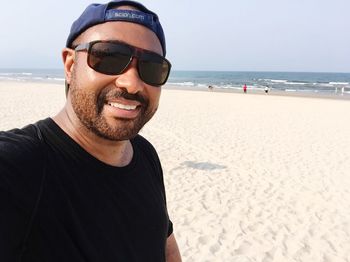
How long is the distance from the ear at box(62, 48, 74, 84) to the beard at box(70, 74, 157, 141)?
0.10 metres

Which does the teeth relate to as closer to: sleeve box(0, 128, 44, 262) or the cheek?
the cheek

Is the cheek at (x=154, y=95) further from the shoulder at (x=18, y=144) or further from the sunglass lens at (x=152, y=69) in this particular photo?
the shoulder at (x=18, y=144)

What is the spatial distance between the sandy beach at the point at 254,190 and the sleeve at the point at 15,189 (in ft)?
11.5

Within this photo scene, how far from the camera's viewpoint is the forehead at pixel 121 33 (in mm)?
1411

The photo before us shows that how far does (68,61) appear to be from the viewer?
1536 millimetres

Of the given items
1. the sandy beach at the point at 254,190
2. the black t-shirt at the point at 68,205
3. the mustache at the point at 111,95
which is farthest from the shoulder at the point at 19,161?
the sandy beach at the point at 254,190

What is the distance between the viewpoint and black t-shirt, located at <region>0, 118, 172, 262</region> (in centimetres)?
103

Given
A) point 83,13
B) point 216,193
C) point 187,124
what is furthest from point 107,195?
point 187,124

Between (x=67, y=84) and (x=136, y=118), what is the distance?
38cm

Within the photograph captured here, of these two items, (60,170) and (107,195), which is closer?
(60,170)

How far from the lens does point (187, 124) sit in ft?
46.1

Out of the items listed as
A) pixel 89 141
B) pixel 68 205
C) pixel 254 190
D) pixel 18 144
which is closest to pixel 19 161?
pixel 18 144

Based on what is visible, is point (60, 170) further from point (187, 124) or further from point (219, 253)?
point (187, 124)

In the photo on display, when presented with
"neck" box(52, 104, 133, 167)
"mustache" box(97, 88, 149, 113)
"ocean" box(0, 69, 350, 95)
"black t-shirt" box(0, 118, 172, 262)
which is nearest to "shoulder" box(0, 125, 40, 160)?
"black t-shirt" box(0, 118, 172, 262)
